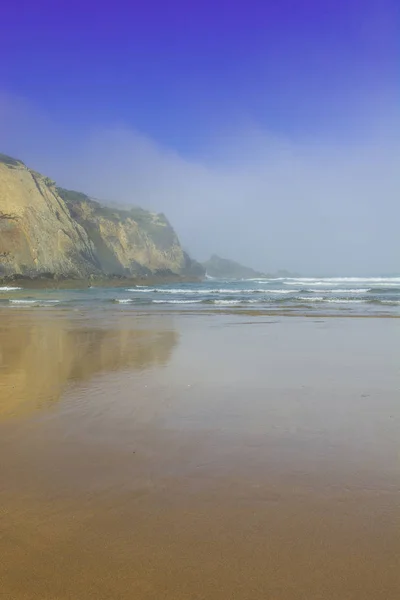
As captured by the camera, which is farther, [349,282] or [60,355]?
[349,282]

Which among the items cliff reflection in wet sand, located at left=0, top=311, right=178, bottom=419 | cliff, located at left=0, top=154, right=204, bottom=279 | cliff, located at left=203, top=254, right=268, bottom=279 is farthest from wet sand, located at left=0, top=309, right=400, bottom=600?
cliff, located at left=203, top=254, right=268, bottom=279

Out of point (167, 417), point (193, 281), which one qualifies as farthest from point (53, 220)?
point (167, 417)

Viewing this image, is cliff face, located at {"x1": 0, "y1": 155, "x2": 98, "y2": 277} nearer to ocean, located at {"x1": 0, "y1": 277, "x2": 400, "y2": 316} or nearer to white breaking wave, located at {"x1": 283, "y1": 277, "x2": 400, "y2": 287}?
ocean, located at {"x1": 0, "y1": 277, "x2": 400, "y2": 316}

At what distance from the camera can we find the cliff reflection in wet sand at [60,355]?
5.37 meters

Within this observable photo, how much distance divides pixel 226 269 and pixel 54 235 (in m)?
97.6

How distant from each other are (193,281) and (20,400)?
255 ft

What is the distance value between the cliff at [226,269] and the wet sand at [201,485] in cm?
13687

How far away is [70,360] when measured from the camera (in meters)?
7.68

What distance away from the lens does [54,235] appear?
5409 cm

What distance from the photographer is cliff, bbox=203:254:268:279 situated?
14412 centimetres

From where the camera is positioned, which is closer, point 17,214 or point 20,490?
point 20,490

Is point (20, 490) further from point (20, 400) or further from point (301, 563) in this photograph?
point (20, 400)

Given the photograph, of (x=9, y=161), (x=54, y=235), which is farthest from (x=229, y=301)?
(x=9, y=161)

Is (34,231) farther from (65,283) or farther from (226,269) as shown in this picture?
(226,269)
